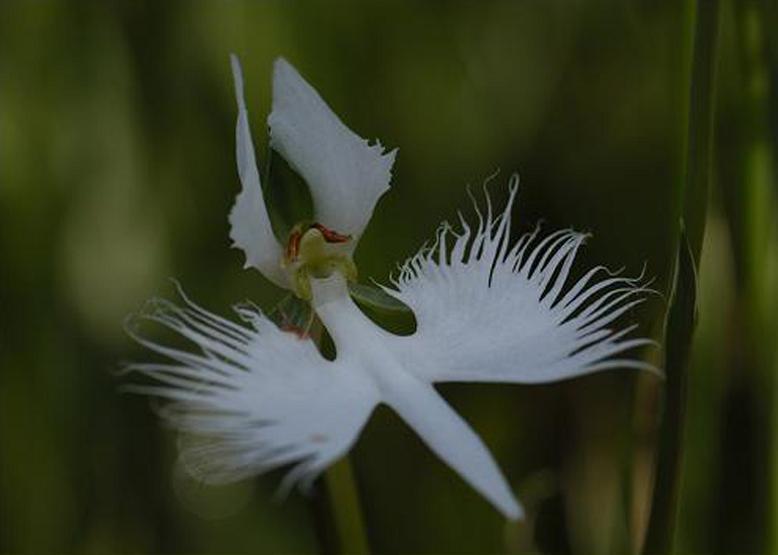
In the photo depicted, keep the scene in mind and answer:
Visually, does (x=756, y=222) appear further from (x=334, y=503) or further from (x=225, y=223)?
(x=225, y=223)

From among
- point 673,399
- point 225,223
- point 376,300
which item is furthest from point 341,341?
point 225,223

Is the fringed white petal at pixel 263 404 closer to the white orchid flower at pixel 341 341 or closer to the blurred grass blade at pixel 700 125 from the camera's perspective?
the white orchid flower at pixel 341 341

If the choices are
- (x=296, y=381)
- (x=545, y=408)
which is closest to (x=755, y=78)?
(x=296, y=381)

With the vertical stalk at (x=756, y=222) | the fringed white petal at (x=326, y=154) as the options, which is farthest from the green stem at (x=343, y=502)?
the vertical stalk at (x=756, y=222)

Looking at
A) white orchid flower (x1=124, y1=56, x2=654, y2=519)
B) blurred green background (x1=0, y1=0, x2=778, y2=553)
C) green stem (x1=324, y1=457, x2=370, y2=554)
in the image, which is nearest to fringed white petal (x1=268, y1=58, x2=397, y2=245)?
white orchid flower (x1=124, y1=56, x2=654, y2=519)

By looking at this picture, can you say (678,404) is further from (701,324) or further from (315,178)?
(701,324)

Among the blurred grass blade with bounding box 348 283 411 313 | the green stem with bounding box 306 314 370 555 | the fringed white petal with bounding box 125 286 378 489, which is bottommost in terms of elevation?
the green stem with bounding box 306 314 370 555

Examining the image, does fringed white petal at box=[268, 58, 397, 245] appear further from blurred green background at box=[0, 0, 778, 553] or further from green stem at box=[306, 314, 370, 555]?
blurred green background at box=[0, 0, 778, 553]

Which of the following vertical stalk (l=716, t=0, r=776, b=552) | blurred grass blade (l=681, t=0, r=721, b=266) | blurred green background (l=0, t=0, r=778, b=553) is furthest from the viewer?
blurred green background (l=0, t=0, r=778, b=553)
